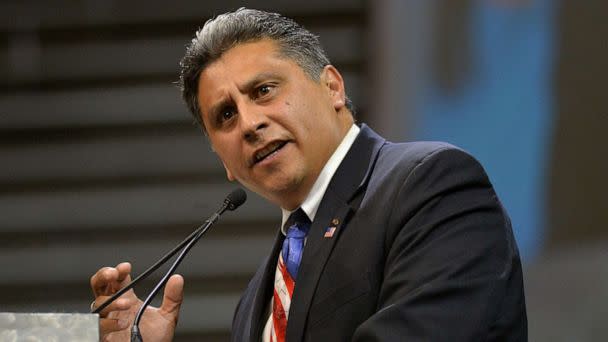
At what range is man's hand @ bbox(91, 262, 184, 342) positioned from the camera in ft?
8.55

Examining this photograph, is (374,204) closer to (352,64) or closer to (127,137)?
(352,64)

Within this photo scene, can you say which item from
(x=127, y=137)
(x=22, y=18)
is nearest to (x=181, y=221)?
(x=127, y=137)

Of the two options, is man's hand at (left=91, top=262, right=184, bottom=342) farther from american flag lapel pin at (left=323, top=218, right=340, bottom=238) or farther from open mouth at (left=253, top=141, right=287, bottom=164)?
american flag lapel pin at (left=323, top=218, right=340, bottom=238)

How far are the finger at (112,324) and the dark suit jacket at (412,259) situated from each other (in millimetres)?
562

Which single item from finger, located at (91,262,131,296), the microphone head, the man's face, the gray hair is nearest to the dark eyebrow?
the man's face

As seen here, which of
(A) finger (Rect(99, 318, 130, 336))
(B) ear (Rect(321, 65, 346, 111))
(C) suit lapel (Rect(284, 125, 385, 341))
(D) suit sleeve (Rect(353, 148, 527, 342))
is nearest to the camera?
(D) suit sleeve (Rect(353, 148, 527, 342))

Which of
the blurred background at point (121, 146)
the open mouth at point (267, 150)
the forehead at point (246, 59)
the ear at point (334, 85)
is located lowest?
the blurred background at point (121, 146)

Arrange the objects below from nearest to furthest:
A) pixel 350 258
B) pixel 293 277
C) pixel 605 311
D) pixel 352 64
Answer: pixel 350 258, pixel 293 277, pixel 605 311, pixel 352 64

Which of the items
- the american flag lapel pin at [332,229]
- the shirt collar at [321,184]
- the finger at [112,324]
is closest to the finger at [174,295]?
the finger at [112,324]

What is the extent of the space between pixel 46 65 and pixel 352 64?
1545mm

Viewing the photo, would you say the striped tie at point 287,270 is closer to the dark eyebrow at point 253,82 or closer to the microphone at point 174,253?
the microphone at point 174,253

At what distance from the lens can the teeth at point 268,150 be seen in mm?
2553

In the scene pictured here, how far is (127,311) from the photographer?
271cm

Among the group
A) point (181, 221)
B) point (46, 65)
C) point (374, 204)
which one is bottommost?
point (181, 221)
